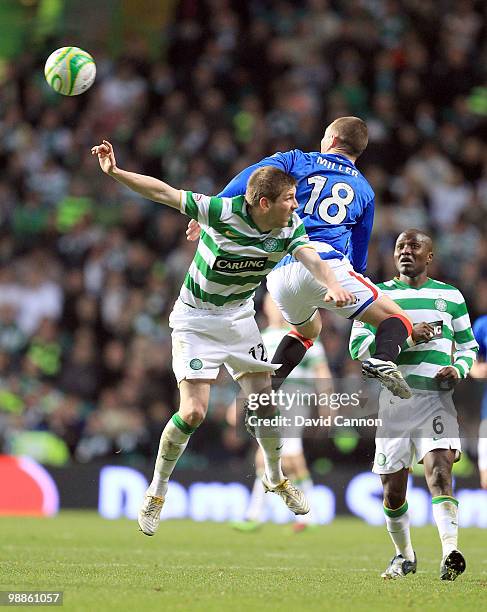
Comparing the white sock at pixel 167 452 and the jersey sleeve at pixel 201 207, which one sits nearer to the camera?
the jersey sleeve at pixel 201 207

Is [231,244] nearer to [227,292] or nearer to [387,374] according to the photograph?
[227,292]

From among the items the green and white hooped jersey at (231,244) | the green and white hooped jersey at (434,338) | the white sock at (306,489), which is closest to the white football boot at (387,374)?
the green and white hooped jersey at (434,338)

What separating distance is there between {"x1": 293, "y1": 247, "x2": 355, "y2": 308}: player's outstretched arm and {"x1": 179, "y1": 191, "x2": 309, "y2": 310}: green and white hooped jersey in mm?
90

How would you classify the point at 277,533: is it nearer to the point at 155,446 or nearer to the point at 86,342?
the point at 155,446

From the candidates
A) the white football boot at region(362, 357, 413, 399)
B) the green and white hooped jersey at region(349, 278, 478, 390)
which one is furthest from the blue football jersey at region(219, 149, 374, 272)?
the white football boot at region(362, 357, 413, 399)

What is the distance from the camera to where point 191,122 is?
1781 centimetres

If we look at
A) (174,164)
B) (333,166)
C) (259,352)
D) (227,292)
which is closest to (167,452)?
(259,352)

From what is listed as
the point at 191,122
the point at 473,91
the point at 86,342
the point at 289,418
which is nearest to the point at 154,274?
→ the point at 86,342

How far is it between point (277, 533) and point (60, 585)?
5771 mm

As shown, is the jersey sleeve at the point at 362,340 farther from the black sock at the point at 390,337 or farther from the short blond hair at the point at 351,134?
the short blond hair at the point at 351,134

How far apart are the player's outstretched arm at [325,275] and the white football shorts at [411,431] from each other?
2.84ft

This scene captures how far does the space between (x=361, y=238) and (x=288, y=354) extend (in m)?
1.03

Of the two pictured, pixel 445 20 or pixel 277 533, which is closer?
pixel 277 533

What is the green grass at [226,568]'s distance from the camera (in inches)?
257
